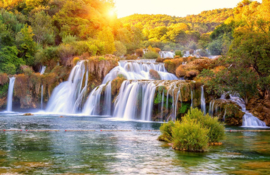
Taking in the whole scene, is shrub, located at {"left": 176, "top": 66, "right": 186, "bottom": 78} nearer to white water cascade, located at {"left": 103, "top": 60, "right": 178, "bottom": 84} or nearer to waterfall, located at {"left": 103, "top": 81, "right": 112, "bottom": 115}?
white water cascade, located at {"left": 103, "top": 60, "right": 178, "bottom": 84}

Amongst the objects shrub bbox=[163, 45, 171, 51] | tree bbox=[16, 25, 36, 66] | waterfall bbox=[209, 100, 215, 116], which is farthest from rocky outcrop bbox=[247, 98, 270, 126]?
shrub bbox=[163, 45, 171, 51]

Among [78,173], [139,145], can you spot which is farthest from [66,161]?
[139,145]

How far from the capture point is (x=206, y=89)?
2883 cm

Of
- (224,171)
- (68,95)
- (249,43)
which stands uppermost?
(249,43)

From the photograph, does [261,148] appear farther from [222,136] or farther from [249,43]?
[249,43]

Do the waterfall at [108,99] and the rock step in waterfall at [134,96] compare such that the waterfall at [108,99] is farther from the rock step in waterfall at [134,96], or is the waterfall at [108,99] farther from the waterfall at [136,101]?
the waterfall at [136,101]

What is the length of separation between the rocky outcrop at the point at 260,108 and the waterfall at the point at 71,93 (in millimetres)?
20035

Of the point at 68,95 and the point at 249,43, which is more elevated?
the point at 249,43

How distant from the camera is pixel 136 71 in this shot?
40812 millimetres

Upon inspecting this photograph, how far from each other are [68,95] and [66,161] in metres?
29.1

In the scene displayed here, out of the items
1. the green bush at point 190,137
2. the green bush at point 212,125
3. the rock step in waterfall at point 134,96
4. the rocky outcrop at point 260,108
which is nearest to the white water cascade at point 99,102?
the rock step in waterfall at point 134,96

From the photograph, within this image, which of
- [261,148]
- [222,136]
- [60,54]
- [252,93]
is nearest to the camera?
[261,148]

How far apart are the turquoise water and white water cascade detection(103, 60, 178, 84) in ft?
72.0

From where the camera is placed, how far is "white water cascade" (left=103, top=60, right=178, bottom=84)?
39.0 meters
